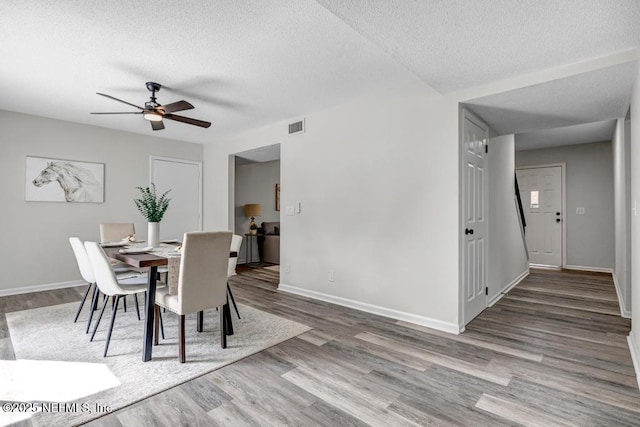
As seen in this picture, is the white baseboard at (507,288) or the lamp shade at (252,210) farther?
the lamp shade at (252,210)

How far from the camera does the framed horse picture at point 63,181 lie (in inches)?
174

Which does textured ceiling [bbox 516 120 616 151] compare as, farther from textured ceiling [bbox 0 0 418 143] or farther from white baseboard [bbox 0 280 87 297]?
white baseboard [bbox 0 280 87 297]

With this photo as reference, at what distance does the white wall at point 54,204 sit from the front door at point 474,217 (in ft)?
16.0

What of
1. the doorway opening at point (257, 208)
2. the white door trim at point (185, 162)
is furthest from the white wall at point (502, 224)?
the white door trim at point (185, 162)

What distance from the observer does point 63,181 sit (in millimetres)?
4648

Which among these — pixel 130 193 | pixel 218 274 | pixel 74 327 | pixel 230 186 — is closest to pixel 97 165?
pixel 130 193

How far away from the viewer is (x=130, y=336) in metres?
2.82

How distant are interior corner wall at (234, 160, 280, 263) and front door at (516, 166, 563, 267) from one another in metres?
5.29

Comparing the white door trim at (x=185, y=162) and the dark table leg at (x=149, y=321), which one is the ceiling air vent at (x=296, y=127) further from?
the dark table leg at (x=149, y=321)

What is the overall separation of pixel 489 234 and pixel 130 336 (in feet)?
12.4

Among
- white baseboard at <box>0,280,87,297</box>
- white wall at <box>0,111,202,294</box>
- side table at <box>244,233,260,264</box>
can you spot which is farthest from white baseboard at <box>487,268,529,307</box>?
white baseboard at <box>0,280,87,297</box>

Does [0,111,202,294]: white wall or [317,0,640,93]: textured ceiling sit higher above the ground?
[317,0,640,93]: textured ceiling

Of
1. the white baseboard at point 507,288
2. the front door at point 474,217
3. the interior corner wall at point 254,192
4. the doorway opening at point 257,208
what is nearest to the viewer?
the front door at point 474,217

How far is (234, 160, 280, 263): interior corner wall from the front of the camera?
6.99 metres
